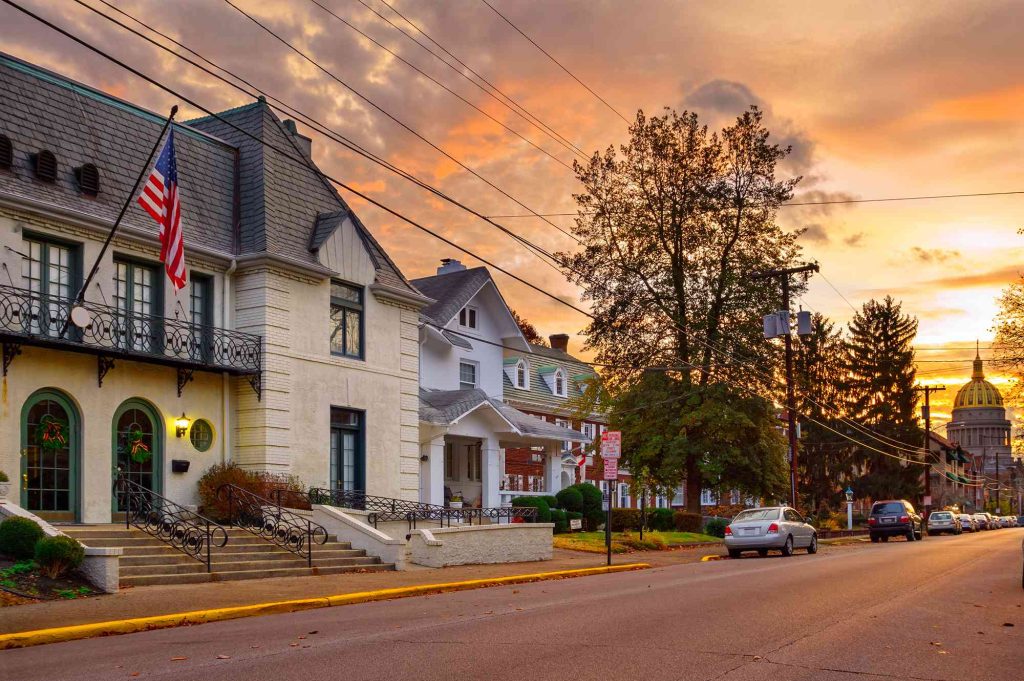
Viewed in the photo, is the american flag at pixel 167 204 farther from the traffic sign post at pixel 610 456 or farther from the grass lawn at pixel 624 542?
the grass lawn at pixel 624 542

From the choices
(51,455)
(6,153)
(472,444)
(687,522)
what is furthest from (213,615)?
(687,522)

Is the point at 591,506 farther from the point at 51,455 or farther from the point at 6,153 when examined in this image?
the point at 6,153

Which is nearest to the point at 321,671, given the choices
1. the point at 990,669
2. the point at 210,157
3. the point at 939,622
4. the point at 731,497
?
the point at 990,669

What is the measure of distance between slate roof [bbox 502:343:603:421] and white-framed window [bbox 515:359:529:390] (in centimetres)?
23

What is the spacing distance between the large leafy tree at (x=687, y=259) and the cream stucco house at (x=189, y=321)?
53.3 ft

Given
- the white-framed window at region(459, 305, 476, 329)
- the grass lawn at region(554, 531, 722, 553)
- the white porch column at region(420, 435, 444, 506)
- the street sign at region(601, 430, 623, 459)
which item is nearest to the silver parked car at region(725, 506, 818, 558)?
the grass lawn at region(554, 531, 722, 553)

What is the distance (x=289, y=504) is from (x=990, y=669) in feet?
57.9

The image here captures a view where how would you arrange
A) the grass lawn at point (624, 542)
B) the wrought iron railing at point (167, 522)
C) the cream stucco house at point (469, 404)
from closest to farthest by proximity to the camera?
the wrought iron railing at point (167, 522), the grass lawn at point (624, 542), the cream stucco house at point (469, 404)

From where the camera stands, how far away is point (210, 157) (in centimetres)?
2659

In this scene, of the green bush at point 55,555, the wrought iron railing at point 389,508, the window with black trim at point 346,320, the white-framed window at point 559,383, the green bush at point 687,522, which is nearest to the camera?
the green bush at point 55,555

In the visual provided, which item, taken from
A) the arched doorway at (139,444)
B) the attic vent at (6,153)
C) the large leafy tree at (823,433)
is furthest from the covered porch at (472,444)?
the large leafy tree at (823,433)

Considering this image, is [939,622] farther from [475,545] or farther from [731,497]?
[731,497]

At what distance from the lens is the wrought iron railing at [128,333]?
20.1 metres

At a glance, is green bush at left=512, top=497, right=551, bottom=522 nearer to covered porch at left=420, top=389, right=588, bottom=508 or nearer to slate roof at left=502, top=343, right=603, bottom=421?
covered porch at left=420, top=389, right=588, bottom=508
